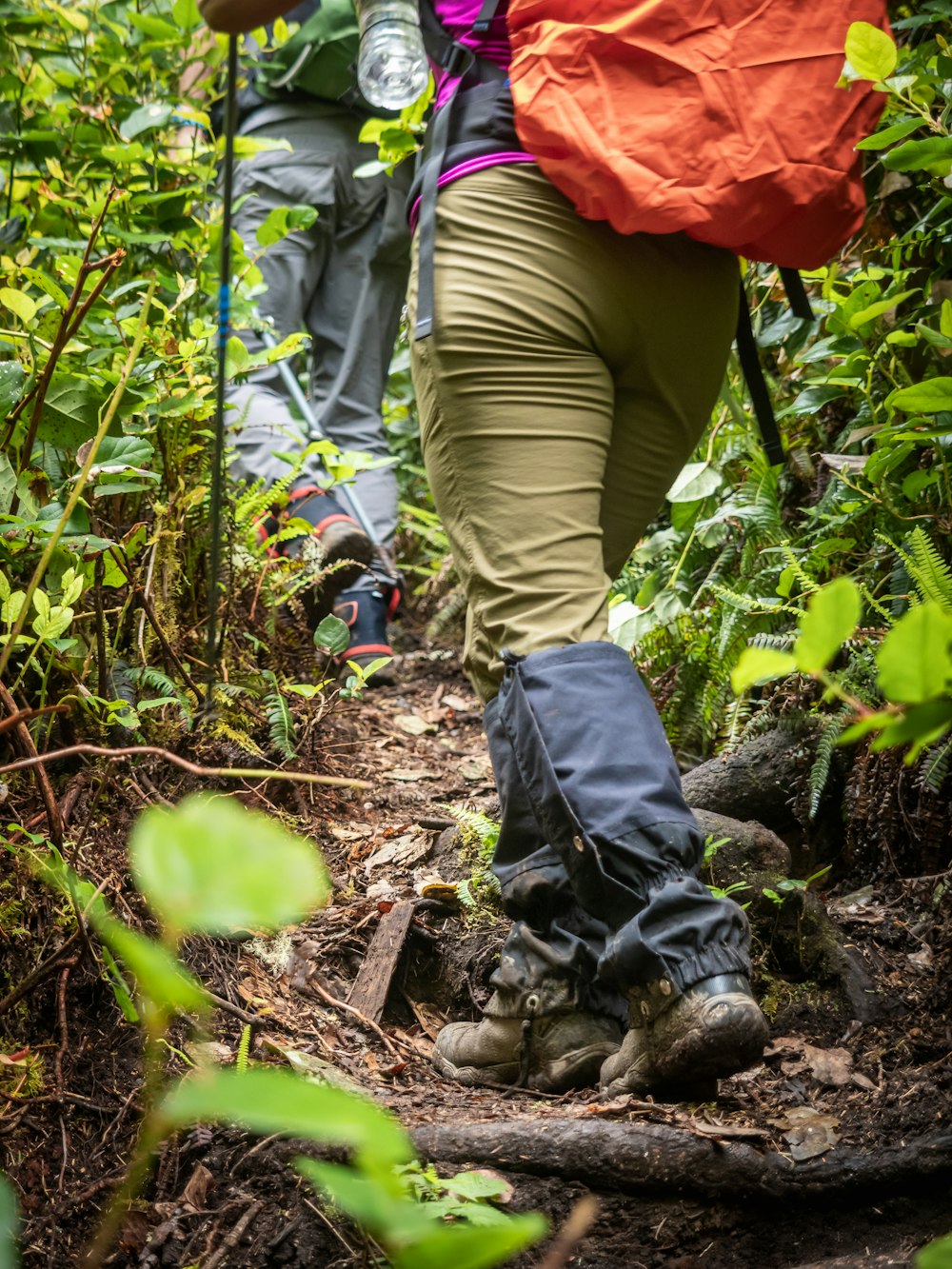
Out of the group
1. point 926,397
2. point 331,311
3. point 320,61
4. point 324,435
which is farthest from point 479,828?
point 320,61

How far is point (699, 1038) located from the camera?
162 centimetres

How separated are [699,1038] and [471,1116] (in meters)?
0.46

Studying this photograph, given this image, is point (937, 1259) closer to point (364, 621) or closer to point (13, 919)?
point (13, 919)

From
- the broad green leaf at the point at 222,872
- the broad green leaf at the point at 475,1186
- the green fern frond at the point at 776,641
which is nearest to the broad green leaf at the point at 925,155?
the green fern frond at the point at 776,641

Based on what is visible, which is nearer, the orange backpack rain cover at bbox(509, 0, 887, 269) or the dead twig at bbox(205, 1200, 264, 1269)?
the dead twig at bbox(205, 1200, 264, 1269)

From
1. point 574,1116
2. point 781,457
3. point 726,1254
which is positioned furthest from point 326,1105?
point 781,457

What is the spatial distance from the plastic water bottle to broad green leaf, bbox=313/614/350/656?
4.59ft

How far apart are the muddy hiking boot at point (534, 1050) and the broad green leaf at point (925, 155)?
165 cm

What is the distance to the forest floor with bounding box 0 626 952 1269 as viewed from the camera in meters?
1.47

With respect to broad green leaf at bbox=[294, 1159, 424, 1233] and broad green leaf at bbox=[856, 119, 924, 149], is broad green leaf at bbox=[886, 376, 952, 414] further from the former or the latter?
broad green leaf at bbox=[294, 1159, 424, 1233]

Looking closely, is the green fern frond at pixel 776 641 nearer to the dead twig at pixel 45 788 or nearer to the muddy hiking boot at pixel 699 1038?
the muddy hiking boot at pixel 699 1038

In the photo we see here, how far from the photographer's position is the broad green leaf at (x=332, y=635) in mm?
3066

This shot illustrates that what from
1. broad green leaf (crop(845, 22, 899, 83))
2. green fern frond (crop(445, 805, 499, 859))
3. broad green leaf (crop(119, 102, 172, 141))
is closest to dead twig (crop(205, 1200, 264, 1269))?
green fern frond (crop(445, 805, 499, 859))

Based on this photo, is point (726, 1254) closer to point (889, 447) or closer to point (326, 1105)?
point (326, 1105)
